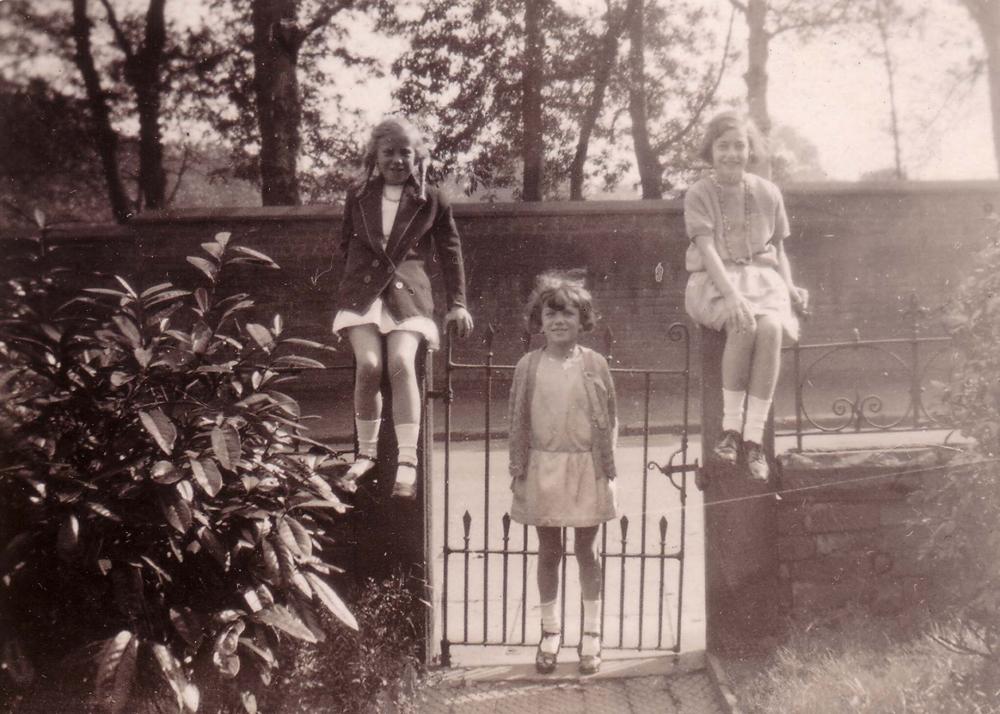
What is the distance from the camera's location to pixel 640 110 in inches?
387

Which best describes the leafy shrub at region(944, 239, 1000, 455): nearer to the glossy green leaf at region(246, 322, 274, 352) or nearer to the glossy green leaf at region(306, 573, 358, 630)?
the glossy green leaf at region(306, 573, 358, 630)

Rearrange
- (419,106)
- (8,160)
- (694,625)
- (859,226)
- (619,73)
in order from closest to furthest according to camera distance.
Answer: (8,160), (694,625), (419,106), (619,73), (859,226)

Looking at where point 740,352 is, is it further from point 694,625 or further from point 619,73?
point 619,73

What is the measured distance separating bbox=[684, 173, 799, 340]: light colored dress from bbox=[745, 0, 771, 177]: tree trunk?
2.36m

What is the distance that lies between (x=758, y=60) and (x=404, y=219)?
5.75m

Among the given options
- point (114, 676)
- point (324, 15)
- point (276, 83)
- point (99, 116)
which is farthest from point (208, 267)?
point (276, 83)

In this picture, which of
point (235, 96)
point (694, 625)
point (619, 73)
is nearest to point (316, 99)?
point (235, 96)

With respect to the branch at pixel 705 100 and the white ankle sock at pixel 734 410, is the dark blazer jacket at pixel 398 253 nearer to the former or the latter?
the white ankle sock at pixel 734 410

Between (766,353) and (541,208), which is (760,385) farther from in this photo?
(541,208)

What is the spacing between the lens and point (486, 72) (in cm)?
752

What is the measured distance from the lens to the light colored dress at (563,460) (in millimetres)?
3525

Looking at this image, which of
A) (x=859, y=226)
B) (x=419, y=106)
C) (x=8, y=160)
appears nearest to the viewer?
(x=8, y=160)

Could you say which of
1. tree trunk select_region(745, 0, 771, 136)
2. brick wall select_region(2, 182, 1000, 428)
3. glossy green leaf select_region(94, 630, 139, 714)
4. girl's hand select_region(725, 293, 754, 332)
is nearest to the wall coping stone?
brick wall select_region(2, 182, 1000, 428)

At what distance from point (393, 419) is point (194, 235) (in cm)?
831
